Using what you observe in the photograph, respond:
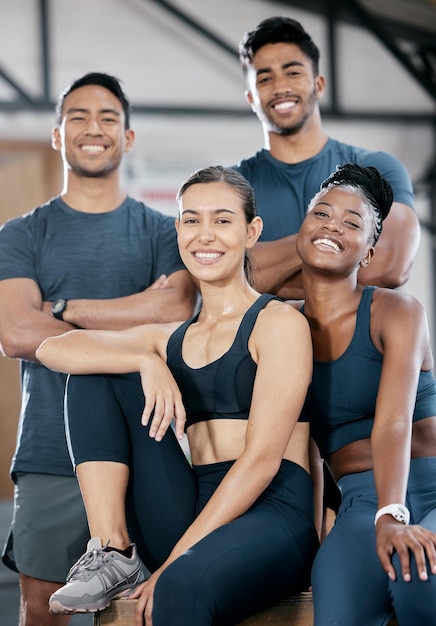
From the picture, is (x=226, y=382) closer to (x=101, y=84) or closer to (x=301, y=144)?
(x=301, y=144)

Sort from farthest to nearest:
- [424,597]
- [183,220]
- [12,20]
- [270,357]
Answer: [12,20], [183,220], [270,357], [424,597]

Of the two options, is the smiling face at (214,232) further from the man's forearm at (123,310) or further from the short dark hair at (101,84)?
the short dark hair at (101,84)

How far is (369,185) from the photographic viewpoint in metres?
2.38

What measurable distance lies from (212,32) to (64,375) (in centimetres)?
531

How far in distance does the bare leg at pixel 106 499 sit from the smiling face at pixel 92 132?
0.99 m

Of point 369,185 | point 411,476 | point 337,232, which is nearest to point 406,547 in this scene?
point 411,476

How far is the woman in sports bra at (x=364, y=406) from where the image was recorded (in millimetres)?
1885

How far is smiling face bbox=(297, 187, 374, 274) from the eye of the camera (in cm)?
225

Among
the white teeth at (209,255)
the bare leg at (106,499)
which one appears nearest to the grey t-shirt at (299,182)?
the white teeth at (209,255)

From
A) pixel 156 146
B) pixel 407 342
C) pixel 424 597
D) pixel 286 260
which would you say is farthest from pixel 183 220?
pixel 156 146

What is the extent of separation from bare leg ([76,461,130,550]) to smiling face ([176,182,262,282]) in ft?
1.62

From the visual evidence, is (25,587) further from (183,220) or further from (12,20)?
(12,20)

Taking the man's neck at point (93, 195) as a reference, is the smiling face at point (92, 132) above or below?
above

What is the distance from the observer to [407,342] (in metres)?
2.15
